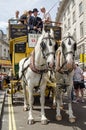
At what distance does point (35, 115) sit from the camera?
11.6 meters

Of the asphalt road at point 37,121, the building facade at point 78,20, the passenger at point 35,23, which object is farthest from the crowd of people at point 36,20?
the building facade at point 78,20

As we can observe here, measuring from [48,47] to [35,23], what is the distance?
4702 mm

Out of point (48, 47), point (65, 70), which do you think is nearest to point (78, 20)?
point (65, 70)

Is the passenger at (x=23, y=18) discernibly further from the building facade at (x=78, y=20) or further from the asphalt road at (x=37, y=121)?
the building facade at (x=78, y=20)

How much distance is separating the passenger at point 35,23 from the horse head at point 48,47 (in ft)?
13.4

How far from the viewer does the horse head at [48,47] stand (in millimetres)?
9250

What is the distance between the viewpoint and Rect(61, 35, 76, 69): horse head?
9.41 meters

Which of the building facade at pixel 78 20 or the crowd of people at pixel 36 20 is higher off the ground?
the building facade at pixel 78 20

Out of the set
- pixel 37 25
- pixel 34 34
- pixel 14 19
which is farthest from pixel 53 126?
pixel 14 19

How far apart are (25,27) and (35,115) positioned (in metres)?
4.28

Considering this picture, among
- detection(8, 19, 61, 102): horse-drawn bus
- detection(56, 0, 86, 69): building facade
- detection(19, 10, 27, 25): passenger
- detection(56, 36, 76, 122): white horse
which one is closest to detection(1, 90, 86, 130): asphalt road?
detection(56, 36, 76, 122): white horse

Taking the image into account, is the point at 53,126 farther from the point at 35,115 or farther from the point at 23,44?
the point at 23,44

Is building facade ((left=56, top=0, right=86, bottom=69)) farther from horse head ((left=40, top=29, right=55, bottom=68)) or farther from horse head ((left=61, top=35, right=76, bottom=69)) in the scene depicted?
horse head ((left=40, top=29, right=55, bottom=68))

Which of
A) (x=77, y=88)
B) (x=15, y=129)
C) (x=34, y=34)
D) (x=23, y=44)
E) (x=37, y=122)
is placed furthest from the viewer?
(x=77, y=88)
